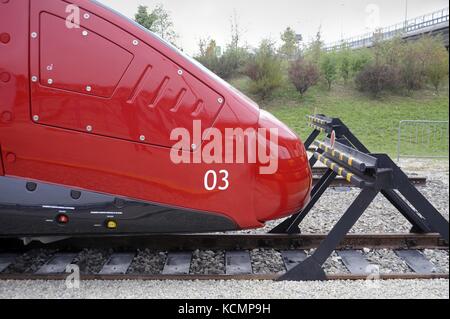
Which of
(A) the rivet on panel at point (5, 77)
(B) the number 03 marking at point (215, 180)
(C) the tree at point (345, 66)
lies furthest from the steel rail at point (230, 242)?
(C) the tree at point (345, 66)

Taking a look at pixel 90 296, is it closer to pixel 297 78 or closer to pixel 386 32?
pixel 297 78

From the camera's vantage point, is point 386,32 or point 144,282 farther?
point 386,32

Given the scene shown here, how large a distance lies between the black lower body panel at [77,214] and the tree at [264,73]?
15292 mm

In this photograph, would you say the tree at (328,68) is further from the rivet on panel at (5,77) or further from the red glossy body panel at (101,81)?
the rivet on panel at (5,77)

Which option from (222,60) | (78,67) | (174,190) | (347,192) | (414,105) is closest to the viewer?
(78,67)

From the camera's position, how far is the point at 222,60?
19.8m

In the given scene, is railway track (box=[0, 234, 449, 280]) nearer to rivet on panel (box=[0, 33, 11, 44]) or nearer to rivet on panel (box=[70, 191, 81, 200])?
rivet on panel (box=[70, 191, 81, 200])

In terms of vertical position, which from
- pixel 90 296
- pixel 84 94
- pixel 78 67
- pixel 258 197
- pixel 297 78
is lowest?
pixel 90 296

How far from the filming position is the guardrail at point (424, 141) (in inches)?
446

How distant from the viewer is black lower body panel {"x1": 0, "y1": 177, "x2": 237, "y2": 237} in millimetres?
3320

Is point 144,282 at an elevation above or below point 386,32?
below

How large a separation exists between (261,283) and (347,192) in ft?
13.6

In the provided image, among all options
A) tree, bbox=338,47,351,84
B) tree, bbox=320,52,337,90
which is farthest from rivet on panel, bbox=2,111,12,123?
tree, bbox=338,47,351,84

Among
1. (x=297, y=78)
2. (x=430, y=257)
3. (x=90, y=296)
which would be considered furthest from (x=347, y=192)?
(x=297, y=78)
